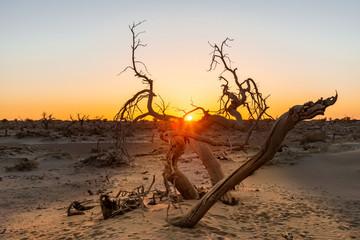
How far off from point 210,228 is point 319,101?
3.55m

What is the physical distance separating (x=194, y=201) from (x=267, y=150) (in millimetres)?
3984

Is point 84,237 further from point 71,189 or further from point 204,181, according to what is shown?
point 204,181

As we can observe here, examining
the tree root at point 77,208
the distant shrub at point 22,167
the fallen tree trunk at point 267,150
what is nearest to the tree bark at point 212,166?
the fallen tree trunk at point 267,150

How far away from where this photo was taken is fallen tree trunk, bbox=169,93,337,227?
15.3 ft

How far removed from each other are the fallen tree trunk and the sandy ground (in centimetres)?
31

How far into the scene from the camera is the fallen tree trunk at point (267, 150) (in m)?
4.67

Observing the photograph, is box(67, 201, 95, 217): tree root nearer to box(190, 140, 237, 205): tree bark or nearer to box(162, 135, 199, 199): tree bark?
box(162, 135, 199, 199): tree bark

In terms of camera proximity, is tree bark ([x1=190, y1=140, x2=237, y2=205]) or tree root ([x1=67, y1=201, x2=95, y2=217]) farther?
tree bark ([x1=190, y1=140, x2=237, y2=205])

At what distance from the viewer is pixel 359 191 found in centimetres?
1180

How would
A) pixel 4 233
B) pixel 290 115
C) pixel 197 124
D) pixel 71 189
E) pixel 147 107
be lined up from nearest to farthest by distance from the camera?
pixel 290 115
pixel 4 233
pixel 147 107
pixel 197 124
pixel 71 189

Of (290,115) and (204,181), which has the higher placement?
(290,115)

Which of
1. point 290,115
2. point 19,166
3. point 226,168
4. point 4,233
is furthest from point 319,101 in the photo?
point 19,166

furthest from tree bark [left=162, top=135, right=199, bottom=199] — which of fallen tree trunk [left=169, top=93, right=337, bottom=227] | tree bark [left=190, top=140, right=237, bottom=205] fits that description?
fallen tree trunk [left=169, top=93, right=337, bottom=227]

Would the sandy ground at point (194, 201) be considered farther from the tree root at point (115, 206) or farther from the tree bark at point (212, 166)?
the tree bark at point (212, 166)
